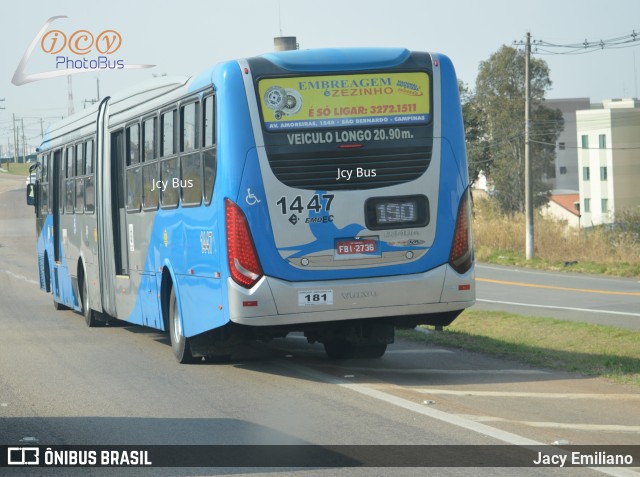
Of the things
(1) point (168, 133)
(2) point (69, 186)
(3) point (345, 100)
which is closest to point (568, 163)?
(2) point (69, 186)

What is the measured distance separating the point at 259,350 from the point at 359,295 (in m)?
3.34

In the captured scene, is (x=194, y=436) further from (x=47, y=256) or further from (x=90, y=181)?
(x=47, y=256)

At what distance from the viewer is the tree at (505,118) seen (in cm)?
7638

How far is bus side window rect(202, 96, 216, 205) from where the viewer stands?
1198cm

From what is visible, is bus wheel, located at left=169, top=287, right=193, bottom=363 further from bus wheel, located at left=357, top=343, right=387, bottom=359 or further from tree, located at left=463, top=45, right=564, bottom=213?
tree, located at left=463, top=45, right=564, bottom=213

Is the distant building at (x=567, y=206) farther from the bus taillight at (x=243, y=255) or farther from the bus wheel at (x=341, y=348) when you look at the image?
the bus taillight at (x=243, y=255)

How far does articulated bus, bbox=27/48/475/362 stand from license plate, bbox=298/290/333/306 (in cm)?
1

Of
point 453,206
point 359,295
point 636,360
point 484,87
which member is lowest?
point 636,360

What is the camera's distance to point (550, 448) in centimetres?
802

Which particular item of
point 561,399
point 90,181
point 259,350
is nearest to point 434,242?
point 561,399

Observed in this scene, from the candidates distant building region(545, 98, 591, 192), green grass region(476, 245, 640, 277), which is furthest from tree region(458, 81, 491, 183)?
distant building region(545, 98, 591, 192)

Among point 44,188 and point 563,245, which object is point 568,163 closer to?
point 563,245

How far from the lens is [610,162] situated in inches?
3661

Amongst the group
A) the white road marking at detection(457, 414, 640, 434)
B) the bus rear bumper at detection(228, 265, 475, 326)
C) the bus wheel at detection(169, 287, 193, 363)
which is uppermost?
the bus rear bumper at detection(228, 265, 475, 326)
